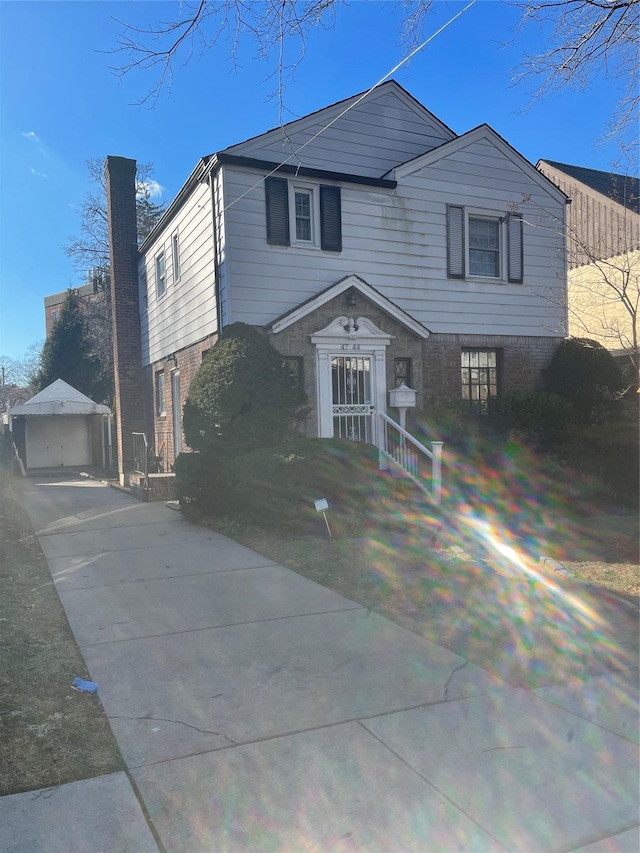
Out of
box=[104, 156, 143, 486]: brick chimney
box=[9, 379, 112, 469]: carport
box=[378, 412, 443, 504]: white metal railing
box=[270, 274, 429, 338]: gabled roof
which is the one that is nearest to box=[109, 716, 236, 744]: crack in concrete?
box=[378, 412, 443, 504]: white metal railing

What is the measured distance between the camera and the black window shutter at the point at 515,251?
13914mm

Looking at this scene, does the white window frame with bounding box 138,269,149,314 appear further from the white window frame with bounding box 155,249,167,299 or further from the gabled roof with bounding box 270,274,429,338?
the gabled roof with bounding box 270,274,429,338

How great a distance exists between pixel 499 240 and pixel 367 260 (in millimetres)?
3333

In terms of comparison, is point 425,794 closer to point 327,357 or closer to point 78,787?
point 78,787

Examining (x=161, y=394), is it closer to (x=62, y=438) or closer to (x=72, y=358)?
(x=62, y=438)

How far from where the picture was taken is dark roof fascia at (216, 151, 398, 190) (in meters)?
11.3

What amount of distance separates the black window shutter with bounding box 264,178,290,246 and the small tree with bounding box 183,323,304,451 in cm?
239

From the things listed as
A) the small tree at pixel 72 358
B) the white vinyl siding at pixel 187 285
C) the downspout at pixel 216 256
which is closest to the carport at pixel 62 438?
Result: the small tree at pixel 72 358

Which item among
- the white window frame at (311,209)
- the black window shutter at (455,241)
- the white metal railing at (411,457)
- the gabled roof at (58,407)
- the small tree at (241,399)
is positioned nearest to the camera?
the white metal railing at (411,457)

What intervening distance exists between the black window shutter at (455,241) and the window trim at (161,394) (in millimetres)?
7390

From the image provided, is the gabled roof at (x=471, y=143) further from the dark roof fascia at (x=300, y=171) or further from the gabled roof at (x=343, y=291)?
the gabled roof at (x=343, y=291)

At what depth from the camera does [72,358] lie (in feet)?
99.0

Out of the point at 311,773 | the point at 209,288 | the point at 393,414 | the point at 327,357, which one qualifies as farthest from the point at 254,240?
the point at 311,773

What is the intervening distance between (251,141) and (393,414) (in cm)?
584
